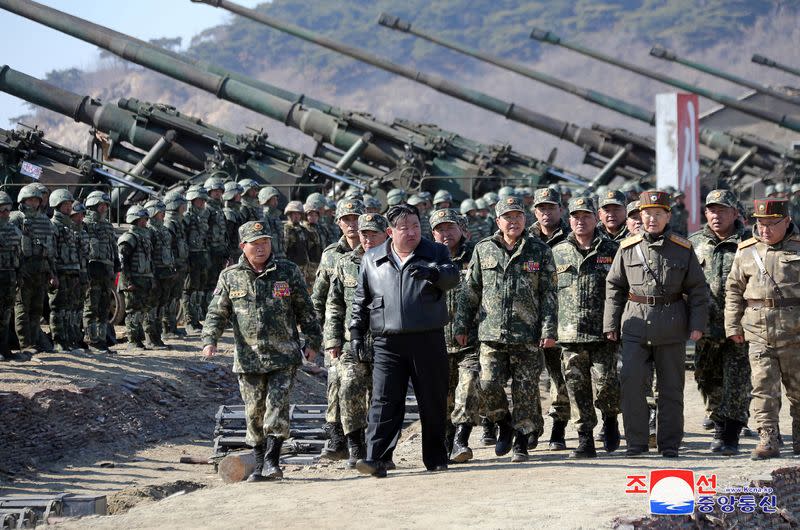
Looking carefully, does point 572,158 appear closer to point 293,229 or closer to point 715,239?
point 293,229

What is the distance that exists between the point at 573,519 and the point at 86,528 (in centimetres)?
292

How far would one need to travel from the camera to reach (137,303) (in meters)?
17.6

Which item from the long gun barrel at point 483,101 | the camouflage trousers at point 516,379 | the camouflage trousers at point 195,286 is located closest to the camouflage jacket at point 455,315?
the camouflage trousers at point 516,379

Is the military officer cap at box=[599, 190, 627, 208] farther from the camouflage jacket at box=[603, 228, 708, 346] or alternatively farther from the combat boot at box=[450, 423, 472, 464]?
the combat boot at box=[450, 423, 472, 464]

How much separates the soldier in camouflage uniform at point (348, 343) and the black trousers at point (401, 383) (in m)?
0.52

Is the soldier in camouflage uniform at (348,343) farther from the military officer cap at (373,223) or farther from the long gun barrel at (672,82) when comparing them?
the long gun barrel at (672,82)

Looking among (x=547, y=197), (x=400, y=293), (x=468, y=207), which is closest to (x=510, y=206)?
(x=547, y=197)

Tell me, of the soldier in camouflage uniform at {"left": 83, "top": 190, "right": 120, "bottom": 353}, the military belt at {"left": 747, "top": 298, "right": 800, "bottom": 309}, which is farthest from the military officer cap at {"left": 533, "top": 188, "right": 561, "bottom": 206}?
the soldier in camouflage uniform at {"left": 83, "top": 190, "right": 120, "bottom": 353}

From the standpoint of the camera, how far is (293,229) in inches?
815

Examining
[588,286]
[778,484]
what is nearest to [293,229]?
[588,286]

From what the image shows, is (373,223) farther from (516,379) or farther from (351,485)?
(351,485)

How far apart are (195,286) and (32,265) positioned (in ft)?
12.9

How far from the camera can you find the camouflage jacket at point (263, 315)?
10.6m

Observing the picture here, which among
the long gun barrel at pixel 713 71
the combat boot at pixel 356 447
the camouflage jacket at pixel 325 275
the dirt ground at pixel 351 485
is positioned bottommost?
the dirt ground at pixel 351 485
